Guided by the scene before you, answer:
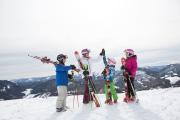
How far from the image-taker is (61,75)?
44.9 ft

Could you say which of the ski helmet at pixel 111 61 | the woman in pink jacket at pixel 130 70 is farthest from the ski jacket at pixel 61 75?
the woman in pink jacket at pixel 130 70

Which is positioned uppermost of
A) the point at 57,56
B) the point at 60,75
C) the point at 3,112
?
the point at 57,56

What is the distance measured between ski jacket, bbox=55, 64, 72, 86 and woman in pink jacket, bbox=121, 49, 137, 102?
276 cm

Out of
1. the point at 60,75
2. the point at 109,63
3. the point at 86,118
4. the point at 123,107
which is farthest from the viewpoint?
the point at 109,63

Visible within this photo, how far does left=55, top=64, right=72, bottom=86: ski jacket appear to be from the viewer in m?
13.6

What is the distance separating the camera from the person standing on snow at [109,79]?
14109mm

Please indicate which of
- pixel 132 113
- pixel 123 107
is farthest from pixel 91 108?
pixel 132 113

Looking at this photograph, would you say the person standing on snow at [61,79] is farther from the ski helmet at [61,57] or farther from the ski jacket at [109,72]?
the ski jacket at [109,72]

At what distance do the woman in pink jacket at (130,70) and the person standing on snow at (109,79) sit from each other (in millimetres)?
592

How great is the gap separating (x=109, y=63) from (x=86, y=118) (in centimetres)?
399

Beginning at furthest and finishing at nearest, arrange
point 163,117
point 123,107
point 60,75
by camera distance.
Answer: point 60,75 < point 123,107 < point 163,117

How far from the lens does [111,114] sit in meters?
11.6

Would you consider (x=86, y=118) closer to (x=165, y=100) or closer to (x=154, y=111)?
(x=154, y=111)

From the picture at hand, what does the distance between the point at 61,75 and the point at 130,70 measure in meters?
3.30
